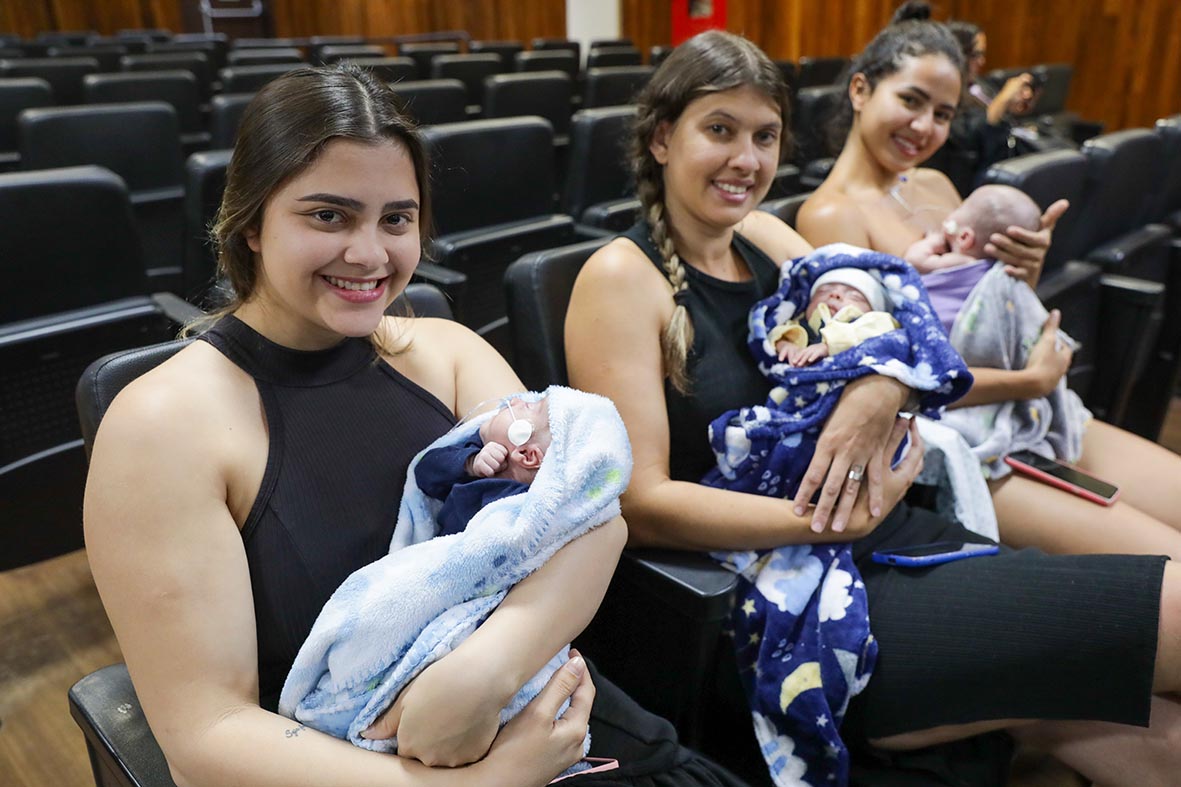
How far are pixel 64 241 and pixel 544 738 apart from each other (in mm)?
1509

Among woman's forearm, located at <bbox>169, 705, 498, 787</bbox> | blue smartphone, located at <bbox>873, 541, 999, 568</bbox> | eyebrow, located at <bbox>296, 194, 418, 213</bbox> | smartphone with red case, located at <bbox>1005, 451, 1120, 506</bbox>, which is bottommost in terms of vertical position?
smartphone with red case, located at <bbox>1005, 451, 1120, 506</bbox>

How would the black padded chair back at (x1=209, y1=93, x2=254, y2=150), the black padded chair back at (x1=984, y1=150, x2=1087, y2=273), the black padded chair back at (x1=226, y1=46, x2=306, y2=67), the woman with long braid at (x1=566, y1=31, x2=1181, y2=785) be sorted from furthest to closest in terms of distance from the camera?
the black padded chair back at (x1=226, y1=46, x2=306, y2=67)
the black padded chair back at (x1=209, y1=93, x2=254, y2=150)
the black padded chair back at (x1=984, y1=150, x2=1087, y2=273)
the woman with long braid at (x1=566, y1=31, x2=1181, y2=785)

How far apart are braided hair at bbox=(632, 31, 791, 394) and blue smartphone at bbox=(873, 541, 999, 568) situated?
16.8 inches

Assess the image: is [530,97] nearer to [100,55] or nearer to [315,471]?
[315,471]

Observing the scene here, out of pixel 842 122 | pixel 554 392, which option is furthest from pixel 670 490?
pixel 842 122

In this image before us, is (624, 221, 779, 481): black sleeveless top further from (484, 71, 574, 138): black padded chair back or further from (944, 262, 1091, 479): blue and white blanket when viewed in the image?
(484, 71, 574, 138): black padded chair back

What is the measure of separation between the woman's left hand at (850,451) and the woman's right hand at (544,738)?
508 mm

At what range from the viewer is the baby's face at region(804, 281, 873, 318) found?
1.52 meters

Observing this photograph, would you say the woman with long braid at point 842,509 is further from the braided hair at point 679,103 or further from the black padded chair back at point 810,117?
the black padded chair back at point 810,117

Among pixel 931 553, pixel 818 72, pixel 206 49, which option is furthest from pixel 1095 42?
pixel 931 553

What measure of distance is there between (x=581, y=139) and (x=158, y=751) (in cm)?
212

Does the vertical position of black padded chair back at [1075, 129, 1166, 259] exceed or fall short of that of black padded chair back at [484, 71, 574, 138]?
it falls short

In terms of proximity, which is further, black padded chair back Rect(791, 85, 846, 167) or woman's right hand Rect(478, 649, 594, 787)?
black padded chair back Rect(791, 85, 846, 167)

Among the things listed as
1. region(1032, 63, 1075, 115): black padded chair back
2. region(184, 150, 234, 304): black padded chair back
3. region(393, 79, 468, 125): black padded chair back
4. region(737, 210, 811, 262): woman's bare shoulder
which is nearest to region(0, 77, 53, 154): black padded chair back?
region(393, 79, 468, 125): black padded chair back
